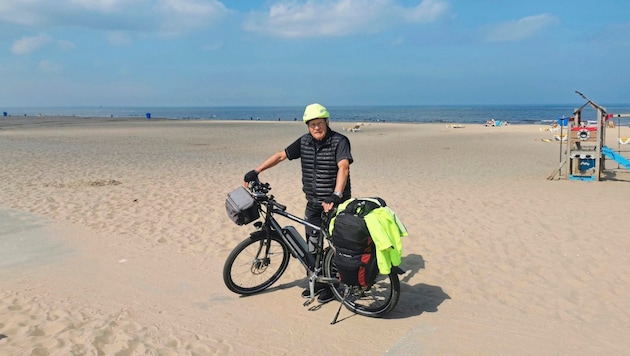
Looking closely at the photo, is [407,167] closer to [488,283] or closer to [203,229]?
[203,229]

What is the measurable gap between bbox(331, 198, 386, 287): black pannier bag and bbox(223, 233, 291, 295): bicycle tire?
903mm

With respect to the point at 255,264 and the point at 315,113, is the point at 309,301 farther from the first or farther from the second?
the point at 315,113

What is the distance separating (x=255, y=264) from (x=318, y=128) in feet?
4.83

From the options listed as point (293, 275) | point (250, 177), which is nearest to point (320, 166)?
point (250, 177)

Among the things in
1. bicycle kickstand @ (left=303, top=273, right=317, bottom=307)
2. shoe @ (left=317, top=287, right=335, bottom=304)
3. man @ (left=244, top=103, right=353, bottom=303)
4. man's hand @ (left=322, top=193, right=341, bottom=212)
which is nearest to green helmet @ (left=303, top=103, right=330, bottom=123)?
man @ (left=244, top=103, right=353, bottom=303)

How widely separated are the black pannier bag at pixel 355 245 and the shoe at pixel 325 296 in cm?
67

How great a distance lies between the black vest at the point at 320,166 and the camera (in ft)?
13.9

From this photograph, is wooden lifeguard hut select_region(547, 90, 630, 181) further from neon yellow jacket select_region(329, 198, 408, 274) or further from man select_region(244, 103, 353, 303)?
neon yellow jacket select_region(329, 198, 408, 274)

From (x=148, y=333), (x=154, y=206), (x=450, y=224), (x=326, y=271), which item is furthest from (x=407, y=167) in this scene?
(x=148, y=333)

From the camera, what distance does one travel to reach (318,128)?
4141 mm

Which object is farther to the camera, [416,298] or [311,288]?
[416,298]

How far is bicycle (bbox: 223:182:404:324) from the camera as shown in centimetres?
421

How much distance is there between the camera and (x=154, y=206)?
8.56m

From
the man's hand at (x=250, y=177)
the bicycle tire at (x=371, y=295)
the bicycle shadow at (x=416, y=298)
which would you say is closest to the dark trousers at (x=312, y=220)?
the bicycle tire at (x=371, y=295)
